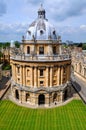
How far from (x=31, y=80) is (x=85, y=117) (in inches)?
604

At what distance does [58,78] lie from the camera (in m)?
42.0

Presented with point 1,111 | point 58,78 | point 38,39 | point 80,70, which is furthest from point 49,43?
point 80,70

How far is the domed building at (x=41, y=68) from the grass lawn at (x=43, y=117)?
3.62m

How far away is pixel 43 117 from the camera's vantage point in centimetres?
→ 3603

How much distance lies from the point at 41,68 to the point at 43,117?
11442 millimetres

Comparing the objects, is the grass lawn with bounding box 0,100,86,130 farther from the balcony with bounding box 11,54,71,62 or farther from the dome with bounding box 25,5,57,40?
the dome with bounding box 25,5,57,40

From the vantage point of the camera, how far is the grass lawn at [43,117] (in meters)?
32.5

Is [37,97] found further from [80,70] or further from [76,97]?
[80,70]

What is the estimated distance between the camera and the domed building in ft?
132

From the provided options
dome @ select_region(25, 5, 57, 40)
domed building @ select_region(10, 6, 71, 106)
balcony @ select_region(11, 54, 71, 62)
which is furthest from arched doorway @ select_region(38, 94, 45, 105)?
dome @ select_region(25, 5, 57, 40)

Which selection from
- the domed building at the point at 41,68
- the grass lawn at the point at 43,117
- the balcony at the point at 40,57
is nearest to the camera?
the grass lawn at the point at 43,117

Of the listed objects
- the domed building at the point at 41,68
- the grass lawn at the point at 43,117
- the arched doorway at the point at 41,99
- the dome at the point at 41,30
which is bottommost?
the grass lawn at the point at 43,117

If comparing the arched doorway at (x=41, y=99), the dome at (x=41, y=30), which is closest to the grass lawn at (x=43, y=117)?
the arched doorway at (x=41, y=99)

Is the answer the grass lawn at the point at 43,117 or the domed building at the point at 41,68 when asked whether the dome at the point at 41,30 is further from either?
the grass lawn at the point at 43,117
